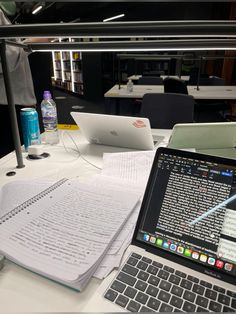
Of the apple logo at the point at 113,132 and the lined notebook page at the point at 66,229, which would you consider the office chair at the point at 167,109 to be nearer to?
the apple logo at the point at 113,132

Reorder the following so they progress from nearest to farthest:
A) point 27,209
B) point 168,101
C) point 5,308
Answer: point 5,308 → point 27,209 → point 168,101

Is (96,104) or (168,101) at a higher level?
(168,101)

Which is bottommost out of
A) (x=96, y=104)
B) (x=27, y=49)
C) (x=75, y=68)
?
(x=96, y=104)

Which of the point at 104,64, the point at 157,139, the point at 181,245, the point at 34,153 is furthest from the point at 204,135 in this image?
the point at 104,64

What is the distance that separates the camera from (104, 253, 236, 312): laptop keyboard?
0.46m

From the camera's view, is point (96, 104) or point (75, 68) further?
point (75, 68)

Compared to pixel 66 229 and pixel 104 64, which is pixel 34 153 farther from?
pixel 104 64

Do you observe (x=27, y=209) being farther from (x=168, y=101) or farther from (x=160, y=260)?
(x=168, y=101)

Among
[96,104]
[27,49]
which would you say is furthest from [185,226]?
[96,104]

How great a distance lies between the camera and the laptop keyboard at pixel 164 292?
18.2 inches

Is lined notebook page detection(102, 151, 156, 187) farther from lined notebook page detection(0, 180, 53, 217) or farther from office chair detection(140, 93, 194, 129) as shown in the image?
office chair detection(140, 93, 194, 129)

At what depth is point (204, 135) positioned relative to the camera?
3.18ft

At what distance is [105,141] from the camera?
1306 millimetres

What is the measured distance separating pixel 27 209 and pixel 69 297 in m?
0.30
